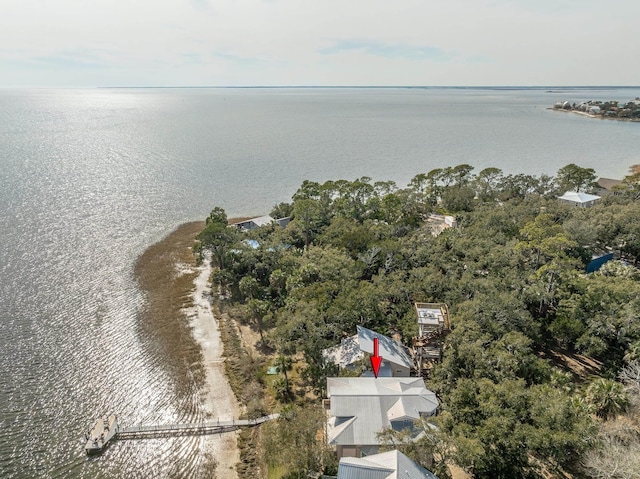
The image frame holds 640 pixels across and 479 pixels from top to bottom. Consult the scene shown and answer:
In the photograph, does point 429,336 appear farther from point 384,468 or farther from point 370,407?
point 384,468

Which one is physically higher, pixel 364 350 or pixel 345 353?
pixel 364 350

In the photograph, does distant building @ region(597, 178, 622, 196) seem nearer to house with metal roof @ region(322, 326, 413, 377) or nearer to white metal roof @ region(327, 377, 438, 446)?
house with metal roof @ region(322, 326, 413, 377)

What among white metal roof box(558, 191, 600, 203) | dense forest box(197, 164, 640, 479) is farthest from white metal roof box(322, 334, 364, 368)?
white metal roof box(558, 191, 600, 203)

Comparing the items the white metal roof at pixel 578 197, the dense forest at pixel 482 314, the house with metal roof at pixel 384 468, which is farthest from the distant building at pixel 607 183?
the house with metal roof at pixel 384 468

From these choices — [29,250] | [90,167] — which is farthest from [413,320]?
[90,167]

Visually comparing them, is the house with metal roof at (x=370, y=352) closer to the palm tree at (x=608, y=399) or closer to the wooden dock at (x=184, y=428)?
the wooden dock at (x=184, y=428)

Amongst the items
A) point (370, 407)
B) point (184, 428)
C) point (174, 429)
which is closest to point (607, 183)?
point (370, 407)

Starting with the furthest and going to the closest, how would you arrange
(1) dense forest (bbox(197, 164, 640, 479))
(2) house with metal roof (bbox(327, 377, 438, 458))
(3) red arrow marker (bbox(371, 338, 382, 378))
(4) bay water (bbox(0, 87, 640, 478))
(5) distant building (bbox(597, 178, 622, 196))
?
(5) distant building (bbox(597, 178, 622, 196)) → (3) red arrow marker (bbox(371, 338, 382, 378)) → (4) bay water (bbox(0, 87, 640, 478)) → (2) house with metal roof (bbox(327, 377, 438, 458)) → (1) dense forest (bbox(197, 164, 640, 479))

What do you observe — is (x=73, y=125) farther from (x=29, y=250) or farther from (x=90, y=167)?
(x=29, y=250)
